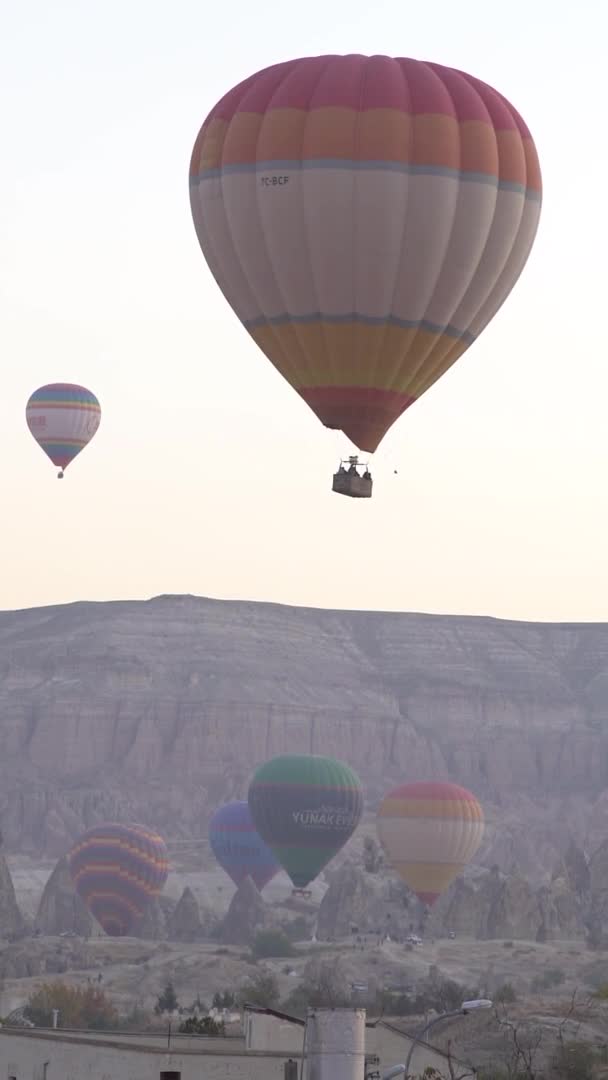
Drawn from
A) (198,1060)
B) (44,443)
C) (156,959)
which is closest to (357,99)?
(198,1060)

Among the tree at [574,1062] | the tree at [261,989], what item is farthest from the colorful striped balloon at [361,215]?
the tree at [261,989]

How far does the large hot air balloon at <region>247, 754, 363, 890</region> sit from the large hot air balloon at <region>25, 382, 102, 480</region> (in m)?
41.0

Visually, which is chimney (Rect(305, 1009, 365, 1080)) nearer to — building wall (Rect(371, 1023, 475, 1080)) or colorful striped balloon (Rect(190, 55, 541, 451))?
building wall (Rect(371, 1023, 475, 1080))

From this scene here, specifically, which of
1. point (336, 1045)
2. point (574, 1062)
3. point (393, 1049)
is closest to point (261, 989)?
point (574, 1062)

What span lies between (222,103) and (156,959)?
101553 millimetres

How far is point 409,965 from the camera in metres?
168

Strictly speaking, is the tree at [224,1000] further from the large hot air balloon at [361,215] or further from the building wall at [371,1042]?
the large hot air balloon at [361,215]

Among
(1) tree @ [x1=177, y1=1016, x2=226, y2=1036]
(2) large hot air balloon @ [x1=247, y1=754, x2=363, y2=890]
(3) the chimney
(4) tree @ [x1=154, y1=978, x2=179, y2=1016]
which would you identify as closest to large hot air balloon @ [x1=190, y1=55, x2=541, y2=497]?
(3) the chimney

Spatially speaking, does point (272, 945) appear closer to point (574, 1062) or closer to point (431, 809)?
point (431, 809)

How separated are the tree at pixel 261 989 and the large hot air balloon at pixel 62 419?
30.1m

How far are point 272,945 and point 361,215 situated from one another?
120189 mm

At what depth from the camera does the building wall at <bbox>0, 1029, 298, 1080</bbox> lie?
65.6 metres

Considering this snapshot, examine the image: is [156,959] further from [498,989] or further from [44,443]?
[44,443]

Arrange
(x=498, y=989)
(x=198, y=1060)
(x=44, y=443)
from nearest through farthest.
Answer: (x=198, y=1060) → (x=44, y=443) → (x=498, y=989)
